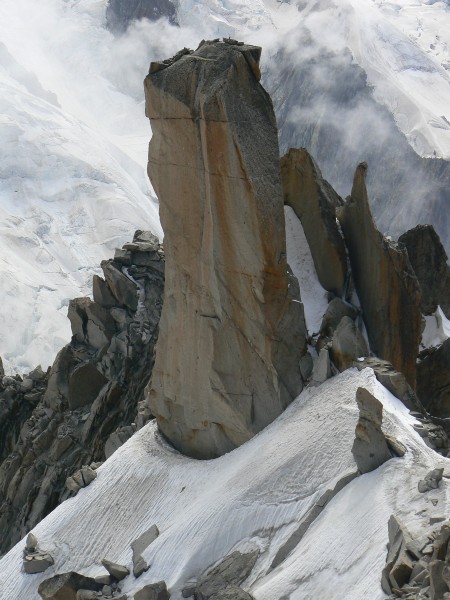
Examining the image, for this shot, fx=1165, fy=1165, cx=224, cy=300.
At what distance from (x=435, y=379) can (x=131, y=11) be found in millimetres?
111222

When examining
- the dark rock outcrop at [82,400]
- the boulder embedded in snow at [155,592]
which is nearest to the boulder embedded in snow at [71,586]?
the boulder embedded in snow at [155,592]

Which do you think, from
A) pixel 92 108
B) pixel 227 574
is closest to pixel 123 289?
pixel 227 574

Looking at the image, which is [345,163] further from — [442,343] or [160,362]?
[160,362]

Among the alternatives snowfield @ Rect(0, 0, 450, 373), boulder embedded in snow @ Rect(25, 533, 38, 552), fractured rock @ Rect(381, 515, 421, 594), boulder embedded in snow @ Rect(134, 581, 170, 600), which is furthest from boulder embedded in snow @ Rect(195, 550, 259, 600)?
snowfield @ Rect(0, 0, 450, 373)

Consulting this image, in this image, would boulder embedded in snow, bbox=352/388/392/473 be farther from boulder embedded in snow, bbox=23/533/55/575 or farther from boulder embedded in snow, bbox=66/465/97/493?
boulder embedded in snow, bbox=66/465/97/493

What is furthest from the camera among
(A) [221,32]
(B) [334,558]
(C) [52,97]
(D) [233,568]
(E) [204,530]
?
(A) [221,32]

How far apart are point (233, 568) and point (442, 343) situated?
726 inches

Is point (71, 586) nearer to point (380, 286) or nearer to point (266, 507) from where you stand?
point (266, 507)

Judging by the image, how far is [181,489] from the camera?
25.2 metres

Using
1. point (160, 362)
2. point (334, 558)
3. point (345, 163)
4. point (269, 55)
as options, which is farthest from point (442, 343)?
point (269, 55)

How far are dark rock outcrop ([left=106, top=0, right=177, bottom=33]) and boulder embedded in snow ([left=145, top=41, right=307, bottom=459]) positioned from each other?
4563 inches

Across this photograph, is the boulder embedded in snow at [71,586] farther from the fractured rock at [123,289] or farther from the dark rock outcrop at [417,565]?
the fractured rock at [123,289]

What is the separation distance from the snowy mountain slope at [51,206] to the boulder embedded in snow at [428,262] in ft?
→ 164

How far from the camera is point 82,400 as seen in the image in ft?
136
